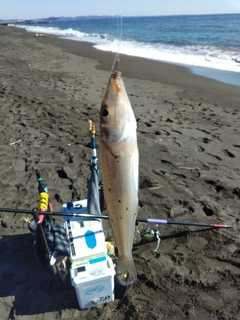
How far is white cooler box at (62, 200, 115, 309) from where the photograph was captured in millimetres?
3250

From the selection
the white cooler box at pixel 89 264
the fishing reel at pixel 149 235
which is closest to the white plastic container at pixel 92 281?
the white cooler box at pixel 89 264

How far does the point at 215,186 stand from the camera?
569 cm

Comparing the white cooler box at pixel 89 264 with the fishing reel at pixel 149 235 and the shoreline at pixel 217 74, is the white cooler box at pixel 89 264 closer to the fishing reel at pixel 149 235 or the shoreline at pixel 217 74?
the fishing reel at pixel 149 235

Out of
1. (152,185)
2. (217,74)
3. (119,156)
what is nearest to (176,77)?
(217,74)

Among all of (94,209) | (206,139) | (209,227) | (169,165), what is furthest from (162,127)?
(94,209)

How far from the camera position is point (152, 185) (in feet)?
18.8

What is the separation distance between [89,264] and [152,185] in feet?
8.75

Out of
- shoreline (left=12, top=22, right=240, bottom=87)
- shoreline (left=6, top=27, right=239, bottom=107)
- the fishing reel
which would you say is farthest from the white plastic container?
shoreline (left=12, top=22, right=240, bottom=87)

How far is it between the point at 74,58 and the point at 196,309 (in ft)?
64.6

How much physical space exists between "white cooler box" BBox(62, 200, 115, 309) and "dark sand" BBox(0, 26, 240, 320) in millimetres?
265

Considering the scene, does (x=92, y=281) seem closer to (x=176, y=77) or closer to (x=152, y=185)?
(x=152, y=185)

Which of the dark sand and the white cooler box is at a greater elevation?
the white cooler box

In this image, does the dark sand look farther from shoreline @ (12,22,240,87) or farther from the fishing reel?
shoreline @ (12,22,240,87)

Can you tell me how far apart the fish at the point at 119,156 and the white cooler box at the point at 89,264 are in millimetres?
1206
